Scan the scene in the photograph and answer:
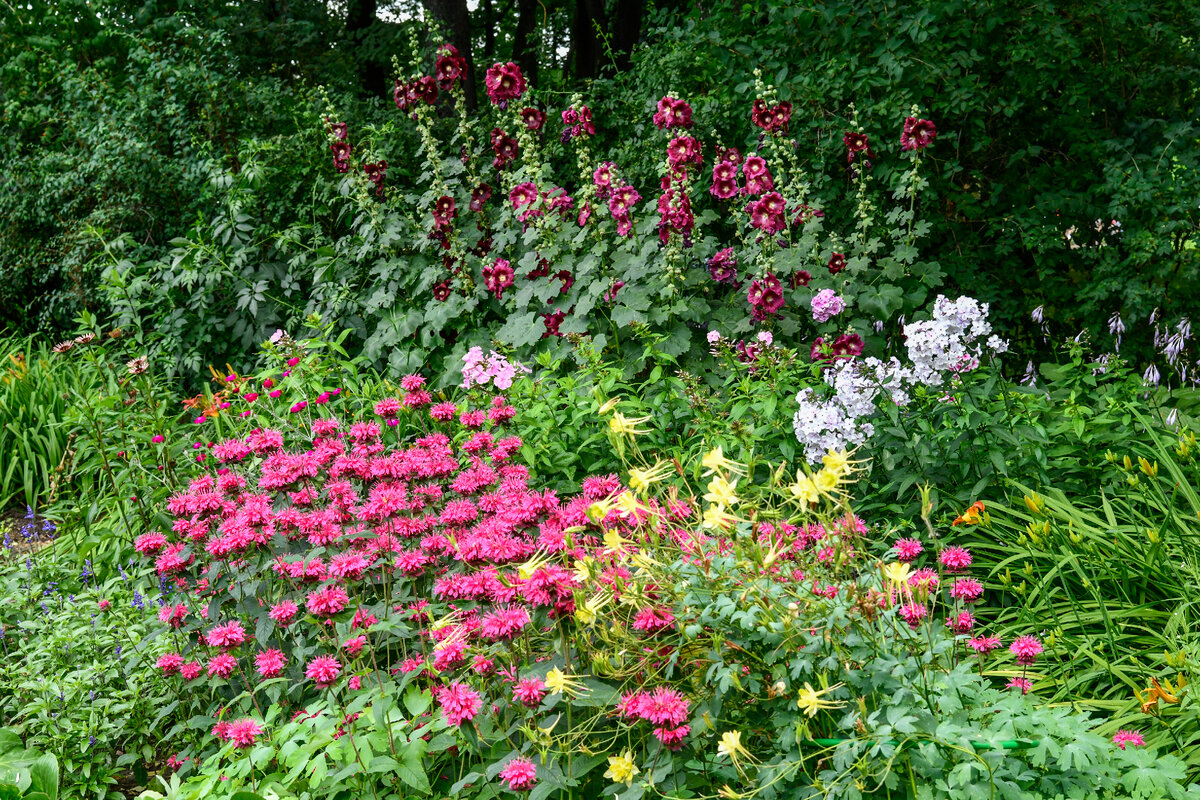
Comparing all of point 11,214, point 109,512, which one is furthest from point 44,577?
point 11,214

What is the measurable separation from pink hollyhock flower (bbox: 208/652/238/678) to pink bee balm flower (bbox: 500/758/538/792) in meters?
1.01

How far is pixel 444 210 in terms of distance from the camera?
5.49 meters

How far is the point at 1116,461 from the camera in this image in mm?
3605

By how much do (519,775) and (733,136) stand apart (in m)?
5.10

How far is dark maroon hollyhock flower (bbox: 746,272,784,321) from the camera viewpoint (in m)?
4.57

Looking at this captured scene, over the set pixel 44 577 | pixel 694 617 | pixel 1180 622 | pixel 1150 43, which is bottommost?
pixel 1180 622

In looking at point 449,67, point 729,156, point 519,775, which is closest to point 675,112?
point 729,156

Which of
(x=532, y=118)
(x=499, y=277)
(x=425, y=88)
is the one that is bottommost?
(x=499, y=277)

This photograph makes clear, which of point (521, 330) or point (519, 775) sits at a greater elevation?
point (521, 330)

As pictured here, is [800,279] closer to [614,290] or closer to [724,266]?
[724,266]

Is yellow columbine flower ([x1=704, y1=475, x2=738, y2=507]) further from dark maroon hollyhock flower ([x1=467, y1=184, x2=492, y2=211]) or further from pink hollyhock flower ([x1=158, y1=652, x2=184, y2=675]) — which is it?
dark maroon hollyhock flower ([x1=467, y1=184, x2=492, y2=211])

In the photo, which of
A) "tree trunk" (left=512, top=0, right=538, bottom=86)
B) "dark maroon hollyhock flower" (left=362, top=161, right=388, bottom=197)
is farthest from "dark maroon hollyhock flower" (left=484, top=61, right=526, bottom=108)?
"tree trunk" (left=512, top=0, right=538, bottom=86)

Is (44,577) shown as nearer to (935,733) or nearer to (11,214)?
(935,733)

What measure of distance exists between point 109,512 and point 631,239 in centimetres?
305
